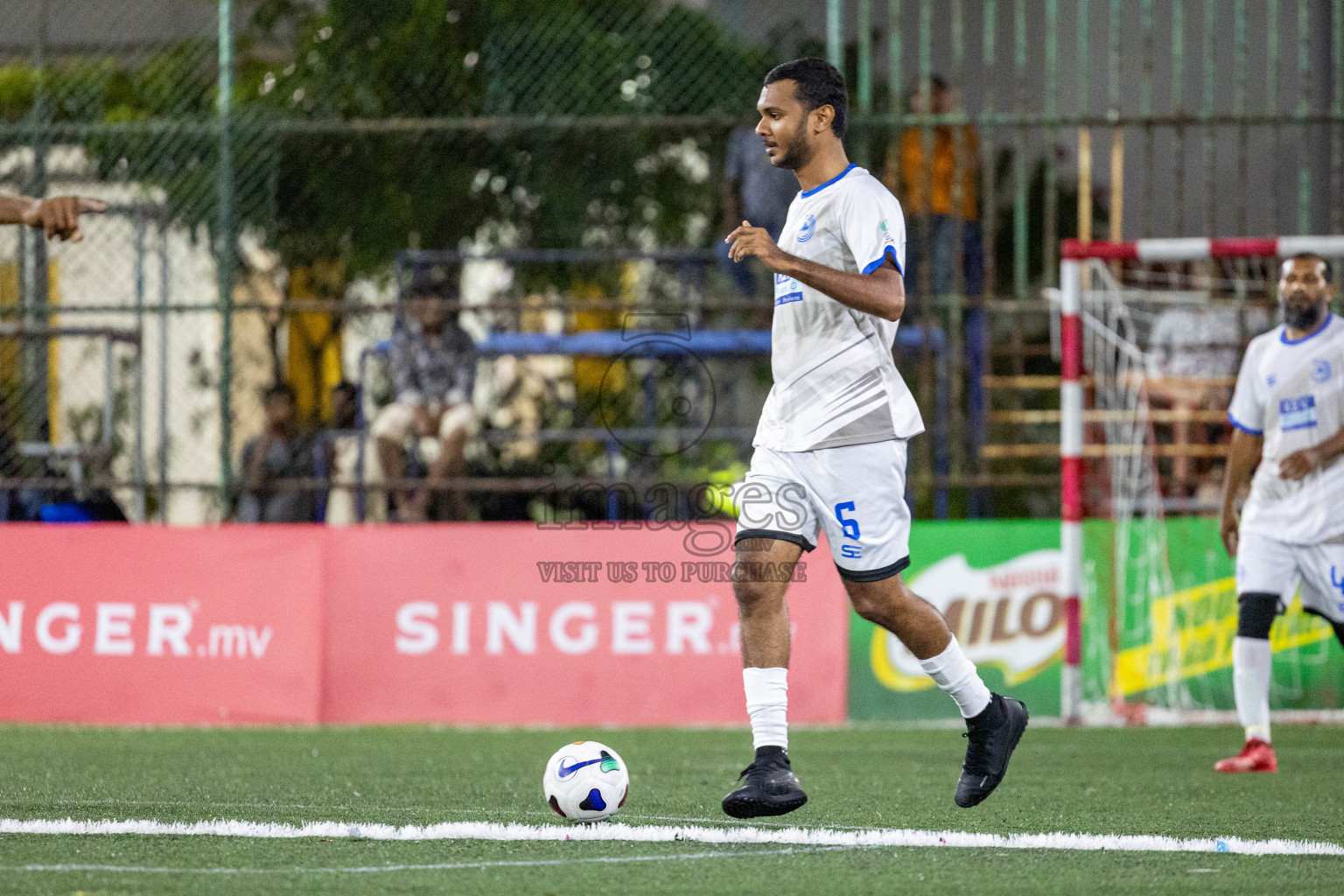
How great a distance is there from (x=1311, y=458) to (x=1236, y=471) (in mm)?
357

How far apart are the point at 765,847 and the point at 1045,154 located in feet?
23.8

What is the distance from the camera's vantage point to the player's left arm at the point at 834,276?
4.57 m

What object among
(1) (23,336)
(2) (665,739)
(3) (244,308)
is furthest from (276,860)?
(1) (23,336)

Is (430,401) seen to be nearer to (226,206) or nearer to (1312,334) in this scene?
(226,206)

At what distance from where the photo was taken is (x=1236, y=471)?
7.18 metres

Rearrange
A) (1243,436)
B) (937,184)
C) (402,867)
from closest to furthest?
(402,867) → (1243,436) → (937,184)

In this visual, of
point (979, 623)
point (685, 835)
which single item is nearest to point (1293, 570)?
point (979, 623)

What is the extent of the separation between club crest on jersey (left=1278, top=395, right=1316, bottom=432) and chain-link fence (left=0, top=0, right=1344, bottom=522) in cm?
289

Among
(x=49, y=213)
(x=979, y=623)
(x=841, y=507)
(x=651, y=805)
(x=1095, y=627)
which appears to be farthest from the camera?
(x=1095, y=627)

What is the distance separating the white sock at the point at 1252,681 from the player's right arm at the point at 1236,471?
0.43 metres

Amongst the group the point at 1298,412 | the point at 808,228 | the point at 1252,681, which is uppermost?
the point at 808,228

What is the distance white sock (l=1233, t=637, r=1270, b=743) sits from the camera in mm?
6855

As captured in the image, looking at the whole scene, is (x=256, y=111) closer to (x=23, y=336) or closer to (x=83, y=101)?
(x=83, y=101)

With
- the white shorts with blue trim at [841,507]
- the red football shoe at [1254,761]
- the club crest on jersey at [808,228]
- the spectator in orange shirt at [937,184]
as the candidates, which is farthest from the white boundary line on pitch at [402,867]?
the spectator in orange shirt at [937,184]
